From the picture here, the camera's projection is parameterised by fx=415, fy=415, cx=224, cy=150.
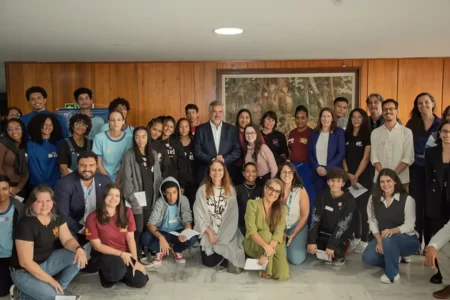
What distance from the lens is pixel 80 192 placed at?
3.74 meters

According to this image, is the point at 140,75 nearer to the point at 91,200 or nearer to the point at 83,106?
the point at 83,106

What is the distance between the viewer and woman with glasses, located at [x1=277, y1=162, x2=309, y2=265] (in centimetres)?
416

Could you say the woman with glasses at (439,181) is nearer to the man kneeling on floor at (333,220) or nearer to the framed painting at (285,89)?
the man kneeling on floor at (333,220)

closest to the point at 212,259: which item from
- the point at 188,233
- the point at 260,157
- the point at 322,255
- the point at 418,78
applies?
the point at 188,233

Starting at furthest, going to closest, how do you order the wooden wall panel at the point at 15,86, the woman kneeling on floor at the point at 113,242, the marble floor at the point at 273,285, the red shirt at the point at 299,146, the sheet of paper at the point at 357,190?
the wooden wall panel at the point at 15,86
the red shirt at the point at 299,146
the sheet of paper at the point at 357,190
the woman kneeling on floor at the point at 113,242
the marble floor at the point at 273,285

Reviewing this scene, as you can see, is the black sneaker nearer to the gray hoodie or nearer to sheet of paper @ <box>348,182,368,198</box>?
sheet of paper @ <box>348,182,368,198</box>

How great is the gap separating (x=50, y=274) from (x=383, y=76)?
5.31 metres

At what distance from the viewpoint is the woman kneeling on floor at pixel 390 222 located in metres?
3.75

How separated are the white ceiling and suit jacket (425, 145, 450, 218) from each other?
123 cm

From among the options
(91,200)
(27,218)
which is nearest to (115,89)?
(91,200)

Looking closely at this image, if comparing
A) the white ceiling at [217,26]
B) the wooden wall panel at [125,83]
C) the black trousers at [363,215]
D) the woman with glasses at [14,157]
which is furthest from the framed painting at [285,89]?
the woman with glasses at [14,157]

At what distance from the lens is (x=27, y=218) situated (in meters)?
3.20

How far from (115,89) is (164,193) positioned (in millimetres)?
2776

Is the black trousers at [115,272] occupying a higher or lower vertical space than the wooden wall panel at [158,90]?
lower
